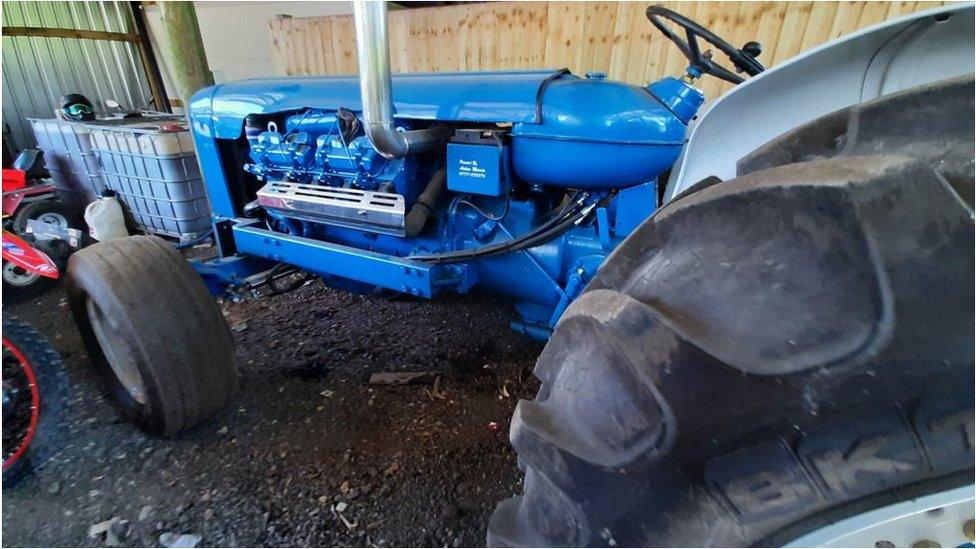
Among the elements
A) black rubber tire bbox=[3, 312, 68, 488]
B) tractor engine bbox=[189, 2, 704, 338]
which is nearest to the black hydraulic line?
tractor engine bbox=[189, 2, 704, 338]

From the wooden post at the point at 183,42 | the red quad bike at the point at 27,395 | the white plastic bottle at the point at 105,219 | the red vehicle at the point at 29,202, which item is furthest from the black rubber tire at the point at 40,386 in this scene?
the red vehicle at the point at 29,202

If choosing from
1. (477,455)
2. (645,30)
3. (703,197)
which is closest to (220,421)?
(477,455)

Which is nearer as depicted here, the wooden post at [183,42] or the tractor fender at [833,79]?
the tractor fender at [833,79]

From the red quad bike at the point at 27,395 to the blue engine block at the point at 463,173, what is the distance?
0.61 metres

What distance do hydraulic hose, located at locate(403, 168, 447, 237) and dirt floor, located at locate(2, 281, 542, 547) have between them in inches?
29.0

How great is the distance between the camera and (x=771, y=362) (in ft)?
1.74

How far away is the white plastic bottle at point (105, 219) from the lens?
3125 mm

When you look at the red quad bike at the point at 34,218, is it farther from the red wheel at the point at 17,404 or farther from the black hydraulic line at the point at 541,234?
the black hydraulic line at the point at 541,234

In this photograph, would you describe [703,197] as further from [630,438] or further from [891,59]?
[891,59]

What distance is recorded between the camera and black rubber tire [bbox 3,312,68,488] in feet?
5.13

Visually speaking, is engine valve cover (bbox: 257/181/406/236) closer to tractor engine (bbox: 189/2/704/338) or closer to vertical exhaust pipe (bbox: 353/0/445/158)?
tractor engine (bbox: 189/2/704/338)

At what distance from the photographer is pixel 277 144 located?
1.88m

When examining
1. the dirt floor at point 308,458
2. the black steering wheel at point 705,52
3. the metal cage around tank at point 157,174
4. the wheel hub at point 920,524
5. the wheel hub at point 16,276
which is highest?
the black steering wheel at point 705,52

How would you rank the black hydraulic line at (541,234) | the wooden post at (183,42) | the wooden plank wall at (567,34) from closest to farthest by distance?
the black hydraulic line at (541,234), the wooden post at (183,42), the wooden plank wall at (567,34)
